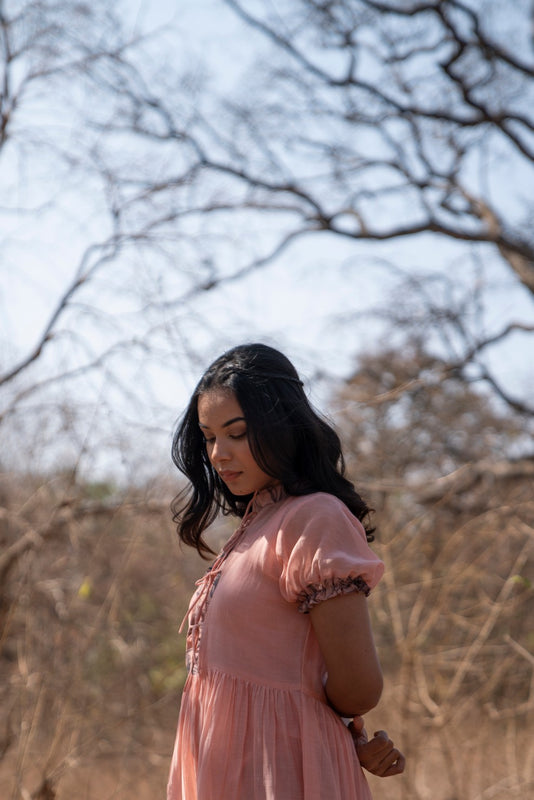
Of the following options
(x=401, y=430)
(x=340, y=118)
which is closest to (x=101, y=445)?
(x=401, y=430)

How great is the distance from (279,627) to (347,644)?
0.11m

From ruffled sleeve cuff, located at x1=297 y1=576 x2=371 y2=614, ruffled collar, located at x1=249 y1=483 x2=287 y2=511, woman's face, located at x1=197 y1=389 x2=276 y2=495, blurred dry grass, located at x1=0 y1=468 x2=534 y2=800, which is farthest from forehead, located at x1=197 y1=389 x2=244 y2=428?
blurred dry grass, located at x1=0 y1=468 x2=534 y2=800

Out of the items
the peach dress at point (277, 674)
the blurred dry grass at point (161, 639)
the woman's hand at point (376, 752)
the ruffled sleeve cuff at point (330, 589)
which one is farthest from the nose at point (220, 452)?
the blurred dry grass at point (161, 639)

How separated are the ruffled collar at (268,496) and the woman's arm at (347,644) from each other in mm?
234

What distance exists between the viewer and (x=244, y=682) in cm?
137

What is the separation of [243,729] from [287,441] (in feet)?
1.50

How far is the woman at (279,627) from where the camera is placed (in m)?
1.33

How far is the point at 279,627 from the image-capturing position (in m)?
1.38

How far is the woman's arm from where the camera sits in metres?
1.33

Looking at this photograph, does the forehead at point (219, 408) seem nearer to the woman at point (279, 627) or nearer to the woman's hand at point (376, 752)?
the woman at point (279, 627)

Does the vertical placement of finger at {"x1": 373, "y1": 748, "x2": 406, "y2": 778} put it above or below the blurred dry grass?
above

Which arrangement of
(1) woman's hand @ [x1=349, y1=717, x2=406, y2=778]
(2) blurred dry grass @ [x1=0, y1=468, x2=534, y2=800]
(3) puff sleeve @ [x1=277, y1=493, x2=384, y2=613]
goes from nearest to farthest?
(3) puff sleeve @ [x1=277, y1=493, x2=384, y2=613] → (1) woman's hand @ [x1=349, y1=717, x2=406, y2=778] → (2) blurred dry grass @ [x1=0, y1=468, x2=534, y2=800]

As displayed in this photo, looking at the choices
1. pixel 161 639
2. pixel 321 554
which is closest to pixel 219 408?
pixel 321 554

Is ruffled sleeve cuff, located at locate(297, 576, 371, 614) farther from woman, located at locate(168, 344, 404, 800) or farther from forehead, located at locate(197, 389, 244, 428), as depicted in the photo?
forehead, located at locate(197, 389, 244, 428)
